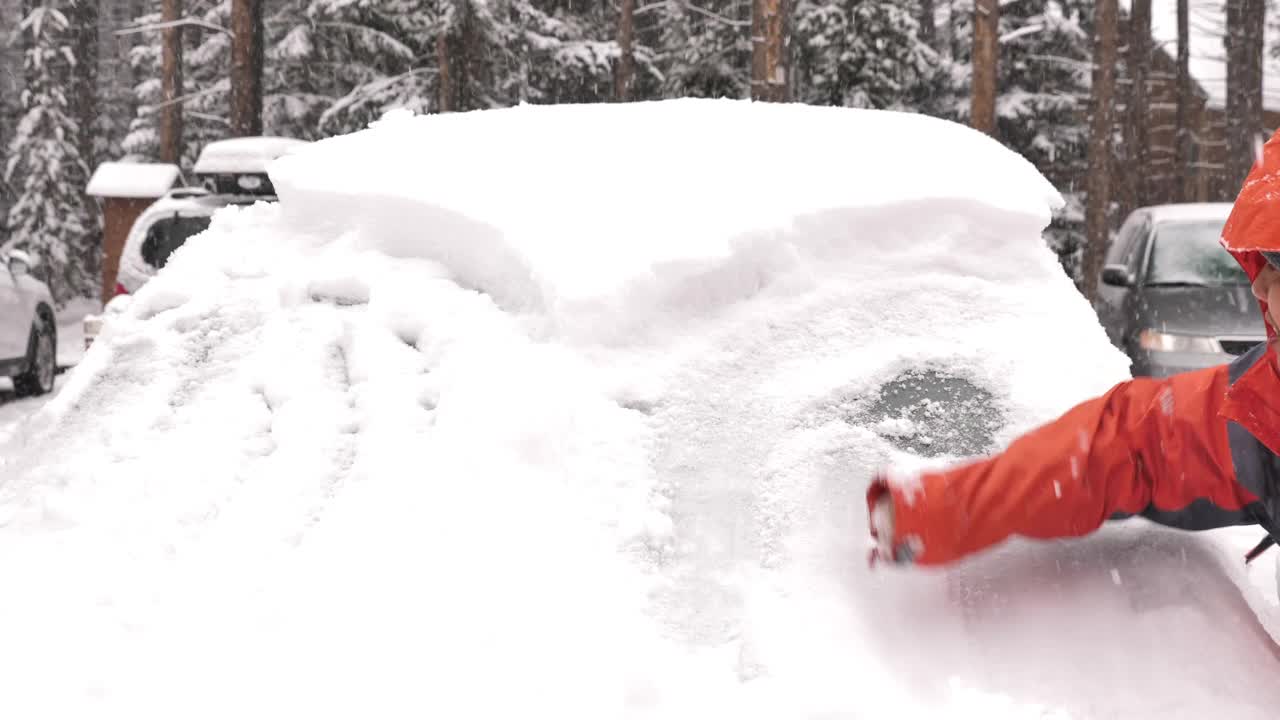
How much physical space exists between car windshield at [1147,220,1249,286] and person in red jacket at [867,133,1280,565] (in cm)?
696

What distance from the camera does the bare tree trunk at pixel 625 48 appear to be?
70.8 ft

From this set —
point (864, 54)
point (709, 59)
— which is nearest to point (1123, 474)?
point (864, 54)

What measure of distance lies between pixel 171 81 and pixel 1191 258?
20053 mm

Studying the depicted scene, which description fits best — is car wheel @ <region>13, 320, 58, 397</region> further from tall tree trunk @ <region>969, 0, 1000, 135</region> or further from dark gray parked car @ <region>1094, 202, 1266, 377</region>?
tall tree trunk @ <region>969, 0, 1000, 135</region>

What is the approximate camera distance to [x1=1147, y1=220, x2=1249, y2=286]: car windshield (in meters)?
8.30

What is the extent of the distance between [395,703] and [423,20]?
19.7 metres

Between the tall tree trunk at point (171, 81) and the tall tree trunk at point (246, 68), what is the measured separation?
589 cm

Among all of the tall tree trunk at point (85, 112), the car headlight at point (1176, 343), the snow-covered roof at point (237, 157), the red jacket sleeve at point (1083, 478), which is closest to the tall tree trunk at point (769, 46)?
the snow-covered roof at point (237, 157)

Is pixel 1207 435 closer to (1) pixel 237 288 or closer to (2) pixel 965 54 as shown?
(1) pixel 237 288

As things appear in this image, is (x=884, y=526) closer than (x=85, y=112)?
Yes

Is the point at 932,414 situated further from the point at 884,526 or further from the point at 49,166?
the point at 49,166

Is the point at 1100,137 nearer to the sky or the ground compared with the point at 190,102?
nearer to the ground

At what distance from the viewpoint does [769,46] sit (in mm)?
15039

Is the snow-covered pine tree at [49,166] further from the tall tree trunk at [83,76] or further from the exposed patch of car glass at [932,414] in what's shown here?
the exposed patch of car glass at [932,414]
